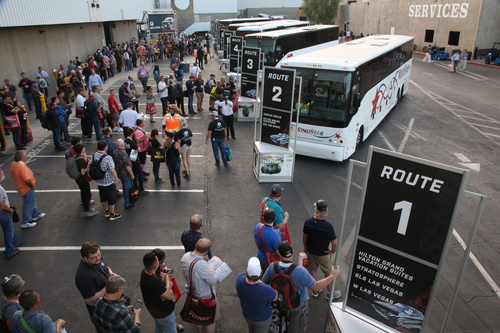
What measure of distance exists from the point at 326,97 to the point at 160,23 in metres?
35.6

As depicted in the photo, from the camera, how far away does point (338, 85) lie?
1048 cm

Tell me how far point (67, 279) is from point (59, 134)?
22.5ft

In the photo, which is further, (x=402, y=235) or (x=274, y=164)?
(x=274, y=164)

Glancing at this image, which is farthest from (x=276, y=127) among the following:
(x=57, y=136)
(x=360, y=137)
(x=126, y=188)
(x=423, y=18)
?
(x=423, y=18)

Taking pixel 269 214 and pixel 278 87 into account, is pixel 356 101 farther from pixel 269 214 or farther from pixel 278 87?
pixel 269 214

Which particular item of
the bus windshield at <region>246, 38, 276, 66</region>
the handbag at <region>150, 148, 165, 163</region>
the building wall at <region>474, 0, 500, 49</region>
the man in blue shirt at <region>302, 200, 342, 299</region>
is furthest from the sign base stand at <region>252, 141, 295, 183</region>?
the building wall at <region>474, 0, 500, 49</region>

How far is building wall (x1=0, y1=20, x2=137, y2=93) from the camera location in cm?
1577

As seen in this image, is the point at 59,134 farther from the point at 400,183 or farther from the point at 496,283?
the point at 496,283

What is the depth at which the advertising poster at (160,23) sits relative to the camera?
4059cm

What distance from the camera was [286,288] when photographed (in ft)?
14.1

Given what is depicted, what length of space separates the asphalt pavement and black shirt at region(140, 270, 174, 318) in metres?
1.22

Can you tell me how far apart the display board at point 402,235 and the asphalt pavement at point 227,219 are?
5.67 ft

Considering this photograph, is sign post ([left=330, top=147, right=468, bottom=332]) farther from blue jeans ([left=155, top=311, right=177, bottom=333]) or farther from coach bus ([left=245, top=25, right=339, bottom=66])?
coach bus ([left=245, top=25, right=339, bottom=66])

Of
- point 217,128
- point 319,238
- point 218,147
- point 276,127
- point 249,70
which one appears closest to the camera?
point 319,238
